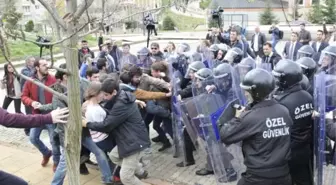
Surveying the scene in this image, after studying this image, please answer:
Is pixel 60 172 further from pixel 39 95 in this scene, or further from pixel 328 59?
pixel 328 59

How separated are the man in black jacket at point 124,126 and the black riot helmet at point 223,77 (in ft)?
3.84

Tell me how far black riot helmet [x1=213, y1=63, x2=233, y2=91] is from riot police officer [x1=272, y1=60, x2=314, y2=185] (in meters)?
0.93

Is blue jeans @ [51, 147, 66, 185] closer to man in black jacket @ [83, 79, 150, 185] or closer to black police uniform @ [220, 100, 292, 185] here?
man in black jacket @ [83, 79, 150, 185]

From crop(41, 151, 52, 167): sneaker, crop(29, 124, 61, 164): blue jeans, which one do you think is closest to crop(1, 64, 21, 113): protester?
crop(29, 124, 61, 164): blue jeans

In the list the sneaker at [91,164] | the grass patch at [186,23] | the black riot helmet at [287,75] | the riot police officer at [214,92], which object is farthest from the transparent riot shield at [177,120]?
the grass patch at [186,23]

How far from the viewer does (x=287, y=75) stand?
391 centimetres

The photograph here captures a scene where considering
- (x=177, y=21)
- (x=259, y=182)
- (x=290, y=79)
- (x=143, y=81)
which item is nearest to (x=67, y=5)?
(x=259, y=182)

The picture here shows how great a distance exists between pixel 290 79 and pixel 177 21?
3983cm

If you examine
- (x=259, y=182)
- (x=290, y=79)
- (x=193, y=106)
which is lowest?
(x=259, y=182)

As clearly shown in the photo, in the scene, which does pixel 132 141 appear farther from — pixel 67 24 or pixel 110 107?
pixel 67 24

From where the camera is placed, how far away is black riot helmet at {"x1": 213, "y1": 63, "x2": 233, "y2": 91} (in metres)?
4.91

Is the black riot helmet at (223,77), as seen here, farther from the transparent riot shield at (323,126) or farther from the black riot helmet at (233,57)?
the black riot helmet at (233,57)

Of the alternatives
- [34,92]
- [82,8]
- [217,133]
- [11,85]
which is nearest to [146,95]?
[217,133]

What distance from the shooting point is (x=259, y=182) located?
10.8 ft
